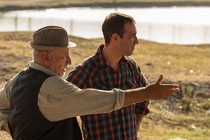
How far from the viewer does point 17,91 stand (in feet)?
10.4

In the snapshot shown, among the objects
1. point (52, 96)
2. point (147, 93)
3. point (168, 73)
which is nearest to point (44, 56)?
point (52, 96)

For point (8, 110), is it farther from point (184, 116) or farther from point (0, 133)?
point (184, 116)

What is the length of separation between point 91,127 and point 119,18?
755mm

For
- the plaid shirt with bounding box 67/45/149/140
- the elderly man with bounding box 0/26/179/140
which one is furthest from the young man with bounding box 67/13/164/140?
the elderly man with bounding box 0/26/179/140

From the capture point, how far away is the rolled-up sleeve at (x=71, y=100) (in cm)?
298

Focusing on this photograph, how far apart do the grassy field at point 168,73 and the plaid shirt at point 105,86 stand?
5.30 meters

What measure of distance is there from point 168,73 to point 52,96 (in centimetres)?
1316

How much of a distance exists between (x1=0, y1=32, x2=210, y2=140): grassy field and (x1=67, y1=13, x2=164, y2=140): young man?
17.5ft

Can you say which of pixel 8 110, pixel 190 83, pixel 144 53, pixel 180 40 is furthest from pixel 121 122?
pixel 180 40

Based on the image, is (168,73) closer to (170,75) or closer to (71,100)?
(170,75)

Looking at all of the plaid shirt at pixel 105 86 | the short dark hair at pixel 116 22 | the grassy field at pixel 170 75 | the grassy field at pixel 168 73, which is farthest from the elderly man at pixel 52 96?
the grassy field at pixel 168 73

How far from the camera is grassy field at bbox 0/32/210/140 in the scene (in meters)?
10.7

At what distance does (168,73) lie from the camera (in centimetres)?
1600

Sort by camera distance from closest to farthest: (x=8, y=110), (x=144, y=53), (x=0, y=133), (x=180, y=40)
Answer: (x=8, y=110) < (x=0, y=133) < (x=144, y=53) < (x=180, y=40)
